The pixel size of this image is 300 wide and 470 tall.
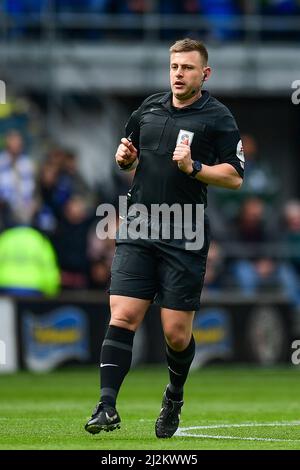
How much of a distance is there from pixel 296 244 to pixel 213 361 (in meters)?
4.34

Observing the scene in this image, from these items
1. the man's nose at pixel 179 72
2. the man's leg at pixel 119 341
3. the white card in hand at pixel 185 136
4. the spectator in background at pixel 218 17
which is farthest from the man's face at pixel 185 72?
the spectator in background at pixel 218 17

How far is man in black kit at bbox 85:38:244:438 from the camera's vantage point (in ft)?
29.3

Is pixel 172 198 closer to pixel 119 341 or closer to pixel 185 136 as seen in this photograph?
pixel 185 136

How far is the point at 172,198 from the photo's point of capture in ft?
29.8

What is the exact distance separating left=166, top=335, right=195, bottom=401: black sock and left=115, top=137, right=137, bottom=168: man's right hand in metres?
1.25

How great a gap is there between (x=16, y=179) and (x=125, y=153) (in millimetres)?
11645

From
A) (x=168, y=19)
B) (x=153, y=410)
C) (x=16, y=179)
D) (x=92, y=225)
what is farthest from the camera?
(x=168, y=19)

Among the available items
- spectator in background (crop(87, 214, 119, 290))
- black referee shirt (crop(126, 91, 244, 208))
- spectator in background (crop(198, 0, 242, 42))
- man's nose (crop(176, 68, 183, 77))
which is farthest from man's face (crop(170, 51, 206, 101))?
spectator in background (crop(198, 0, 242, 42))

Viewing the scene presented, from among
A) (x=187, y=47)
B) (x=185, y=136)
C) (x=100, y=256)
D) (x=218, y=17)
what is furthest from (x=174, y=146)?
(x=218, y=17)

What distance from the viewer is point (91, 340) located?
18109mm

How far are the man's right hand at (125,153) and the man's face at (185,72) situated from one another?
1.49 feet

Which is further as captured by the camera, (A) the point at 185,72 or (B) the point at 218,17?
(B) the point at 218,17

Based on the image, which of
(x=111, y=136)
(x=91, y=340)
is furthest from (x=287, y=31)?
(x=91, y=340)

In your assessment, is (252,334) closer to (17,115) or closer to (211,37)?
(17,115)
